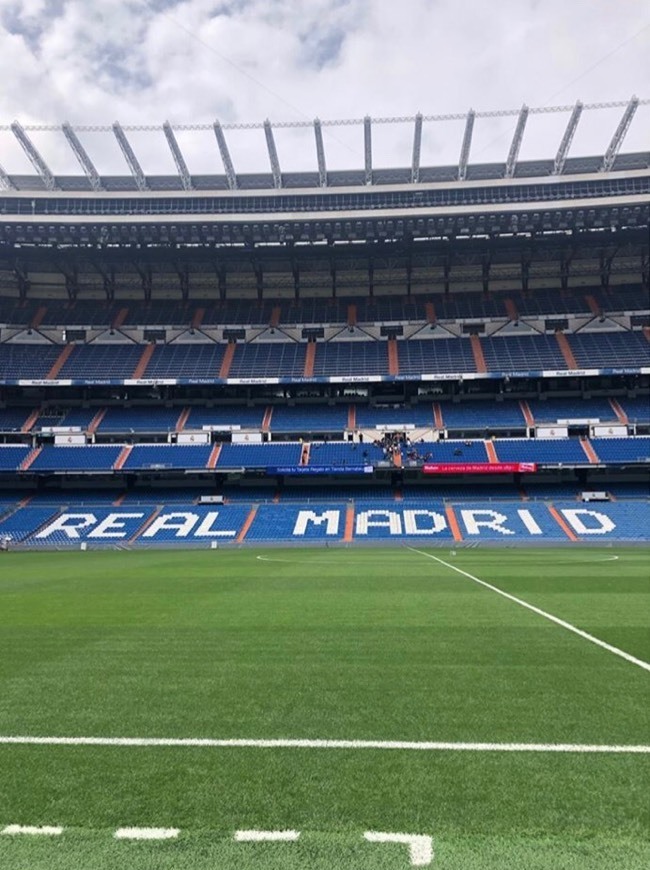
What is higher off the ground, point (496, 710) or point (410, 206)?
point (410, 206)

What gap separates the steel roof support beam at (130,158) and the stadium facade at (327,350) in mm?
183

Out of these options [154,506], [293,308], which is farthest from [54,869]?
[293,308]

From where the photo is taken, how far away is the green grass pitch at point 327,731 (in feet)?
10.2

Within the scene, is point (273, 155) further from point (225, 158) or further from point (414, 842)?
point (414, 842)

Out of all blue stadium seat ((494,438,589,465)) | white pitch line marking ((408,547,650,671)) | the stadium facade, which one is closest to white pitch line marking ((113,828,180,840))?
white pitch line marking ((408,547,650,671))

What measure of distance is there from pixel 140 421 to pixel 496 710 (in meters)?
46.3

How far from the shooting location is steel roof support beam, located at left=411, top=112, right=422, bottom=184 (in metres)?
41.2

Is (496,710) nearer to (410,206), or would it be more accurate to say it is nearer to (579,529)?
(579,529)

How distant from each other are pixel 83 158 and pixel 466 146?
1193 inches

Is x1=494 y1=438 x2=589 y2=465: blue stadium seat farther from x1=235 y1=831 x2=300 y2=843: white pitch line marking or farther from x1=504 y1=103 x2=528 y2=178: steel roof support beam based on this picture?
x1=235 y1=831 x2=300 y2=843: white pitch line marking

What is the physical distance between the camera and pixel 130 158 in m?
44.5

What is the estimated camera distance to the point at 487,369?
156 feet

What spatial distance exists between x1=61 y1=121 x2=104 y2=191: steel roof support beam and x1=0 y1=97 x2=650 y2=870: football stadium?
0.85 feet

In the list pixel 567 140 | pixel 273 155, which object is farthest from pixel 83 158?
pixel 567 140
